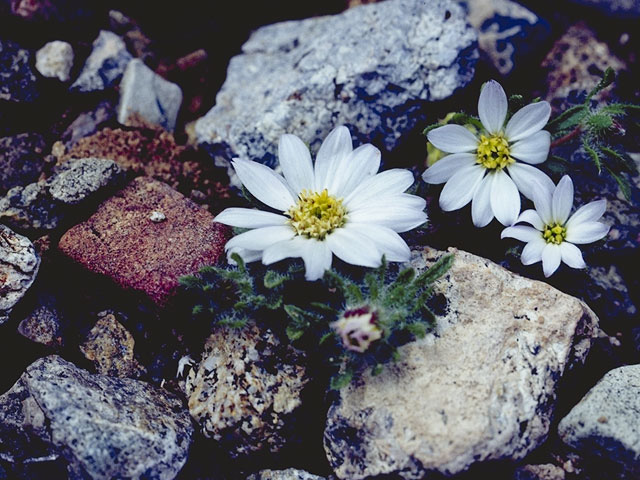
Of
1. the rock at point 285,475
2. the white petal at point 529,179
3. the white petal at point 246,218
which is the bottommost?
the rock at point 285,475

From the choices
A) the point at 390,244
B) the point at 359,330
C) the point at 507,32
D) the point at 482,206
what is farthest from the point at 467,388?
the point at 507,32

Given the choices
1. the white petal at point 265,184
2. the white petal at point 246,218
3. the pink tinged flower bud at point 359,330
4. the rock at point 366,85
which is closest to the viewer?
the pink tinged flower bud at point 359,330

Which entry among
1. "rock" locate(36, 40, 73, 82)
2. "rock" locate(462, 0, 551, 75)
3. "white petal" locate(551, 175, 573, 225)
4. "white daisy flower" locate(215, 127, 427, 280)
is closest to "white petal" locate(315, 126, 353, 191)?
"white daisy flower" locate(215, 127, 427, 280)

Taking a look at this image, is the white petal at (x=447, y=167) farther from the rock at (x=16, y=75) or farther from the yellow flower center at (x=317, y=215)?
the rock at (x=16, y=75)

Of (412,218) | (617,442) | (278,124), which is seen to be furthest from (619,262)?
(278,124)

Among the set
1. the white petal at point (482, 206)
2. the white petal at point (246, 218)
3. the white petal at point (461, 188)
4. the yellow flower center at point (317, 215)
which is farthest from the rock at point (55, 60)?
the white petal at point (482, 206)

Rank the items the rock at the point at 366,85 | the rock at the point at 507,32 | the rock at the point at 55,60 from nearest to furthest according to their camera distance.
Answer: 1. the rock at the point at 366,85
2. the rock at the point at 55,60
3. the rock at the point at 507,32

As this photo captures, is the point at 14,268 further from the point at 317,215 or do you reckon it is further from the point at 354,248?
the point at 354,248

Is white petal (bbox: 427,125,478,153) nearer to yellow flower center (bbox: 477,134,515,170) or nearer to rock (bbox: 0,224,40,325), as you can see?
yellow flower center (bbox: 477,134,515,170)
